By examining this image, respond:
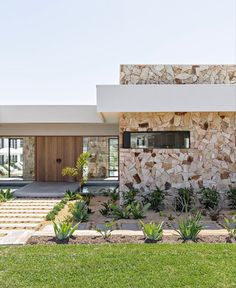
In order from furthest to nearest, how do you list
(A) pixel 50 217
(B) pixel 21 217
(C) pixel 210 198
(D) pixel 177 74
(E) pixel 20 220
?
1. (D) pixel 177 74
2. (C) pixel 210 198
3. (B) pixel 21 217
4. (A) pixel 50 217
5. (E) pixel 20 220

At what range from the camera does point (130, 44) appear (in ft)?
43.5

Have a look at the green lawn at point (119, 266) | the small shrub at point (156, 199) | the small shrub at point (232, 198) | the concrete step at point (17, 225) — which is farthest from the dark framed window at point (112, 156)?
the green lawn at point (119, 266)

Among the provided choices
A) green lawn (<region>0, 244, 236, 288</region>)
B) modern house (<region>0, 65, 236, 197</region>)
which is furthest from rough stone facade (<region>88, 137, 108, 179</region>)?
green lawn (<region>0, 244, 236, 288</region>)

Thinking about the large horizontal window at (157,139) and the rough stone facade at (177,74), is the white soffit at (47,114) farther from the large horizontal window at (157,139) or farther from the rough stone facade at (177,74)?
the large horizontal window at (157,139)

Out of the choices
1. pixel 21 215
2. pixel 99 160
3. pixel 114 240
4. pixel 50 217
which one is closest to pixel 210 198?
pixel 114 240

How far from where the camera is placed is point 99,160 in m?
19.4

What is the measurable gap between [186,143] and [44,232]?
555 centimetres

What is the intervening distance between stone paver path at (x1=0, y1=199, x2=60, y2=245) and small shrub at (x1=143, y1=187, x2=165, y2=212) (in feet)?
11.2

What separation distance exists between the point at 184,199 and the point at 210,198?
82cm

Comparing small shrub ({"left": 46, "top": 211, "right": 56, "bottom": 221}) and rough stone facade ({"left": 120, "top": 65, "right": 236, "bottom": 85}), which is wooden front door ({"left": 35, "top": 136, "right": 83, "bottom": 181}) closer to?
rough stone facade ({"left": 120, "top": 65, "right": 236, "bottom": 85})

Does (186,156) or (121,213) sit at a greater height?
(186,156)

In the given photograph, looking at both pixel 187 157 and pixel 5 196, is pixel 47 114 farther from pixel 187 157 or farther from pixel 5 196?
pixel 187 157

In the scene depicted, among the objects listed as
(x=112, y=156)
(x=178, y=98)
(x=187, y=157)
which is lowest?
(x=112, y=156)

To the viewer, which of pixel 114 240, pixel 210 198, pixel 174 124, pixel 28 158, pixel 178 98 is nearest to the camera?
pixel 114 240
